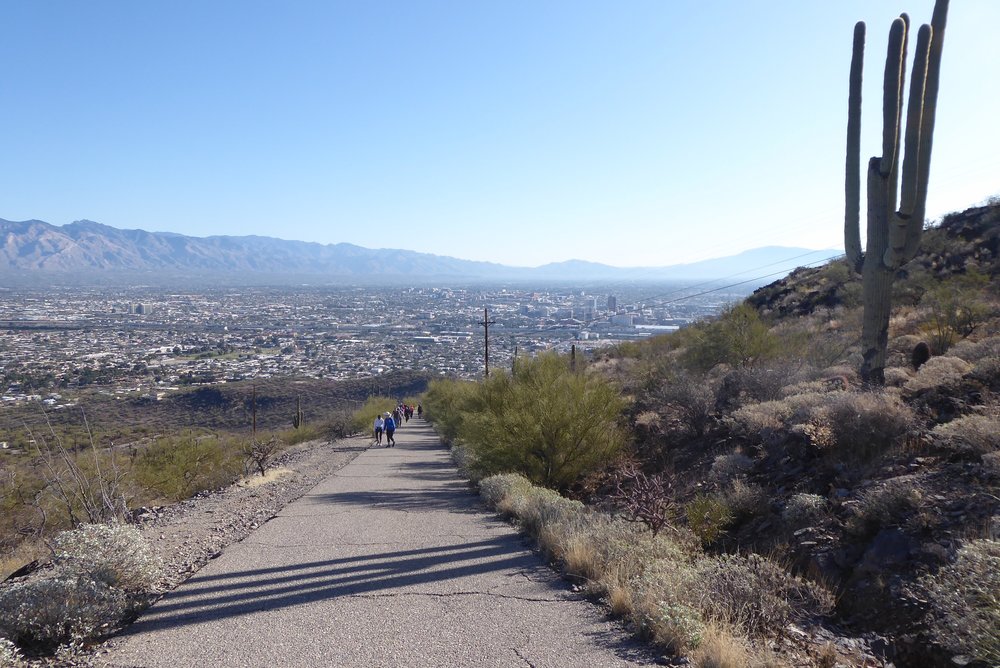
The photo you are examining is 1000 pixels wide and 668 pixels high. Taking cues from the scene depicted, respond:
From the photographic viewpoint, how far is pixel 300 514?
40.0 ft

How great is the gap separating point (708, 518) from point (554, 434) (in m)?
5.88

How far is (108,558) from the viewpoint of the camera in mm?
6691

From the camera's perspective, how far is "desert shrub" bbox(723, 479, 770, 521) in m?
10.2

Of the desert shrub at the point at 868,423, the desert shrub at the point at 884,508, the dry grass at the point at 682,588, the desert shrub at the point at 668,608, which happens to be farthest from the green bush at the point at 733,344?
the desert shrub at the point at 668,608

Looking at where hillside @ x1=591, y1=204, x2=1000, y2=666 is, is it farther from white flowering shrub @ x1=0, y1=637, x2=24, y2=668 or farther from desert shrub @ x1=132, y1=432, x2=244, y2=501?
desert shrub @ x1=132, y1=432, x2=244, y2=501

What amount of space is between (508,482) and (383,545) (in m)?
3.88

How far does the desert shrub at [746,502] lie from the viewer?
400 inches

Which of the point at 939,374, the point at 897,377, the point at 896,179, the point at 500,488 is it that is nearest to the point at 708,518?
the point at 500,488

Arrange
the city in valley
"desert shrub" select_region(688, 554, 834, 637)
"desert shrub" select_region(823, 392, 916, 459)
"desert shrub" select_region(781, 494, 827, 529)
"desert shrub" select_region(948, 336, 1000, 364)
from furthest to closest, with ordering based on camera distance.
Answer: the city in valley, "desert shrub" select_region(948, 336, 1000, 364), "desert shrub" select_region(823, 392, 916, 459), "desert shrub" select_region(781, 494, 827, 529), "desert shrub" select_region(688, 554, 834, 637)

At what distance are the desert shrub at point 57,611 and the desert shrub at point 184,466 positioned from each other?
39.9 ft

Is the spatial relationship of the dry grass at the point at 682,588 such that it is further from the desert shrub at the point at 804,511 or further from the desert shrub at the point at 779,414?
the desert shrub at the point at 779,414

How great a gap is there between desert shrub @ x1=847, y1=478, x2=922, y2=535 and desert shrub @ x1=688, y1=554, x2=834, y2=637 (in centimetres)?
164

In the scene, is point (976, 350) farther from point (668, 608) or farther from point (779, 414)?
point (668, 608)

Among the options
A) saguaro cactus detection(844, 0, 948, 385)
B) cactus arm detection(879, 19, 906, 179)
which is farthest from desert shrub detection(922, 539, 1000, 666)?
cactus arm detection(879, 19, 906, 179)
